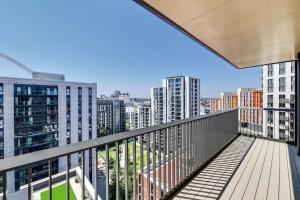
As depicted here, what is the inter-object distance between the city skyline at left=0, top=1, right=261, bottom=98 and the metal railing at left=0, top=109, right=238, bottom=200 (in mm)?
14092

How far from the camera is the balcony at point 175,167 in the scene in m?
1.32

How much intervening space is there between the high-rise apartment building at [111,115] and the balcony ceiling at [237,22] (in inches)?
2430

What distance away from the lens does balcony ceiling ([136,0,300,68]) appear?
187 centimetres

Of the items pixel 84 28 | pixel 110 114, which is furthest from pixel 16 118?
pixel 110 114

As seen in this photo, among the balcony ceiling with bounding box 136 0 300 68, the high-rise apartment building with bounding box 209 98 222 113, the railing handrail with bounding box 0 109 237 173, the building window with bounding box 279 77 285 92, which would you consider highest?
the building window with bounding box 279 77 285 92

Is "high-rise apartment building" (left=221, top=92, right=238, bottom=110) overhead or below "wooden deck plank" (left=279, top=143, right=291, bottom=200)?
overhead

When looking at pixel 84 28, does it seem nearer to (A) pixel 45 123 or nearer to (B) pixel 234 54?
(A) pixel 45 123

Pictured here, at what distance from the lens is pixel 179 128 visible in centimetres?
253

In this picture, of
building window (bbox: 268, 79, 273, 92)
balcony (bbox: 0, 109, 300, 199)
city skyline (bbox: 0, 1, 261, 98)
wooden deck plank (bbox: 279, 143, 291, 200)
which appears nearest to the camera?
balcony (bbox: 0, 109, 300, 199)

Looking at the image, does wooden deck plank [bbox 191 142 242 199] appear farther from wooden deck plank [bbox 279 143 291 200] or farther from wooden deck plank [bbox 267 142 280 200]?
wooden deck plank [bbox 279 143 291 200]

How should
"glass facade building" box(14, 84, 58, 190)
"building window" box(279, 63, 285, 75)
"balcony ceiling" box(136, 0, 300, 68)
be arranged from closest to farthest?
"balcony ceiling" box(136, 0, 300, 68) → "glass facade building" box(14, 84, 58, 190) → "building window" box(279, 63, 285, 75)

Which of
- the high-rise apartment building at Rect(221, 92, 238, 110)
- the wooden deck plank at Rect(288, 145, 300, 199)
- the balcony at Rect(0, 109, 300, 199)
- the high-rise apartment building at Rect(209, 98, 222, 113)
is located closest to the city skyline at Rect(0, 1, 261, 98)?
the wooden deck plank at Rect(288, 145, 300, 199)

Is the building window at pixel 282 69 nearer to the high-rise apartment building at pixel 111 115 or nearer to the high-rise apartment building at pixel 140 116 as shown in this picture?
the high-rise apartment building at pixel 140 116

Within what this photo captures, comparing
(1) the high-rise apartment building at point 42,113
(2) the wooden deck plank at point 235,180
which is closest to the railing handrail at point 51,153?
(2) the wooden deck plank at point 235,180
